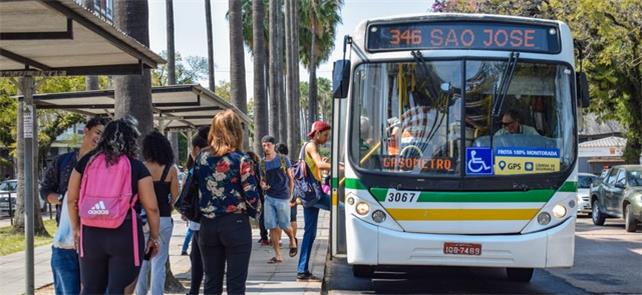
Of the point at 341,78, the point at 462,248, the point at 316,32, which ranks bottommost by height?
the point at 462,248

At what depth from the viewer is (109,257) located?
5488 mm

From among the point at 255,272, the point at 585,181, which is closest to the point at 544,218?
the point at 255,272

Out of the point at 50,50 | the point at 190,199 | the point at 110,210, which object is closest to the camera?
the point at 110,210

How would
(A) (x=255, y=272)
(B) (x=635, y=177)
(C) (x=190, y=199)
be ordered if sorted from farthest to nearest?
(B) (x=635, y=177)
(A) (x=255, y=272)
(C) (x=190, y=199)

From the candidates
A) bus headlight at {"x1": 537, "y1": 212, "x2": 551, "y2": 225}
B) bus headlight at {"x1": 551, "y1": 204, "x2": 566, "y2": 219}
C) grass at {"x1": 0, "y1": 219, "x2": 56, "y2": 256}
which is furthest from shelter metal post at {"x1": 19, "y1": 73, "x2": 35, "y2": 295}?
grass at {"x1": 0, "y1": 219, "x2": 56, "y2": 256}

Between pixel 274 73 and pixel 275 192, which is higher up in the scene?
pixel 274 73

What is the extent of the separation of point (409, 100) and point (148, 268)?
3490 mm

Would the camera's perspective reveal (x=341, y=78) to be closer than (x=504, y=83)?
No

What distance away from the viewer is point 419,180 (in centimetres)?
898

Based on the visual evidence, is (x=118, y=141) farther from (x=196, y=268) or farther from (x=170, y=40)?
(x=170, y=40)

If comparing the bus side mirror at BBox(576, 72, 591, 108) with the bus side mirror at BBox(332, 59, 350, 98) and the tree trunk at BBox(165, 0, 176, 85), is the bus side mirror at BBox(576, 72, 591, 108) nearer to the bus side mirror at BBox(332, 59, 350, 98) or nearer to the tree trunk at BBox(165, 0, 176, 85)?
the bus side mirror at BBox(332, 59, 350, 98)

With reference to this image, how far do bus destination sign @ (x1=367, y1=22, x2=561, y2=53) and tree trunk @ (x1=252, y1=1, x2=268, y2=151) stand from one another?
33.9ft

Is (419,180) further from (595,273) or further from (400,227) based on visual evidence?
(595,273)

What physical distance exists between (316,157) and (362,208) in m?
1.28
